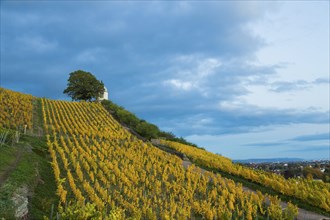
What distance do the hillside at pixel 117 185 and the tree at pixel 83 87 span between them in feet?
104

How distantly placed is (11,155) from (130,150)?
1126 cm

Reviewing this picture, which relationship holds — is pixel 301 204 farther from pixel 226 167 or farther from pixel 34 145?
pixel 34 145

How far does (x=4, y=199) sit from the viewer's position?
37.1 ft

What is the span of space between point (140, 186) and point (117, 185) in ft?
4.42

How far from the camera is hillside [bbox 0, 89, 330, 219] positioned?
14.0 m

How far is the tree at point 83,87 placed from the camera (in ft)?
215

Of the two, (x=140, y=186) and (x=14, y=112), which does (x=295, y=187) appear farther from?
(x=14, y=112)

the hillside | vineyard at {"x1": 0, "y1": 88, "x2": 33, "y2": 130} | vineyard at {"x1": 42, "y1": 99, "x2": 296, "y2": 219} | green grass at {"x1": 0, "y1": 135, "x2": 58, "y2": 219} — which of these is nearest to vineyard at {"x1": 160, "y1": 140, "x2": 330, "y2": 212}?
the hillside

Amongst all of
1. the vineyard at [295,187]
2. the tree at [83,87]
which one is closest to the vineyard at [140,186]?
the vineyard at [295,187]

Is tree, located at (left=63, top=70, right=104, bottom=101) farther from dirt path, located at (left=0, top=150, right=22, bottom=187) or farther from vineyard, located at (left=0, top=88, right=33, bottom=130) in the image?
dirt path, located at (left=0, top=150, right=22, bottom=187)

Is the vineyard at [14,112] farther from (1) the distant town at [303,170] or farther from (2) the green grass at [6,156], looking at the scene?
(1) the distant town at [303,170]

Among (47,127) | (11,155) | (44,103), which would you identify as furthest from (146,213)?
(44,103)

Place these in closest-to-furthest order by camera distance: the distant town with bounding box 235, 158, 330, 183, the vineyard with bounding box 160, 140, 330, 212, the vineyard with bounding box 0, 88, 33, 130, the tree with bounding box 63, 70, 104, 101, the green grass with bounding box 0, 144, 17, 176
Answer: the green grass with bounding box 0, 144, 17, 176 < the vineyard with bounding box 160, 140, 330, 212 < the vineyard with bounding box 0, 88, 33, 130 < the distant town with bounding box 235, 158, 330, 183 < the tree with bounding box 63, 70, 104, 101

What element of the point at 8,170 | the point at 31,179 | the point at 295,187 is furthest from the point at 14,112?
the point at 295,187
